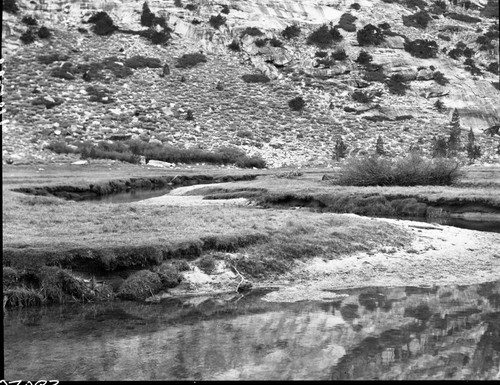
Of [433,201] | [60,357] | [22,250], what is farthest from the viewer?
[433,201]

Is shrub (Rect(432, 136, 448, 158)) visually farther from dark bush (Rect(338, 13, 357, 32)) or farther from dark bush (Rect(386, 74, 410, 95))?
dark bush (Rect(338, 13, 357, 32))

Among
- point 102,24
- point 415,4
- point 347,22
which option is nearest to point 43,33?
point 102,24

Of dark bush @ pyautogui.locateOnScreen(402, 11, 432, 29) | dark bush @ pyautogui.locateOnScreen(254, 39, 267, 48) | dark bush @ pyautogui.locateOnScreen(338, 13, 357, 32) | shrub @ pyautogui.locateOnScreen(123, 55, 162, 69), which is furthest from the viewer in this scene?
dark bush @ pyautogui.locateOnScreen(402, 11, 432, 29)

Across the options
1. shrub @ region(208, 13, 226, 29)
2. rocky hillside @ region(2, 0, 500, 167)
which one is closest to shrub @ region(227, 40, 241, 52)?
rocky hillside @ region(2, 0, 500, 167)

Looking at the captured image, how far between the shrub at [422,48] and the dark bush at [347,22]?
8.41 m

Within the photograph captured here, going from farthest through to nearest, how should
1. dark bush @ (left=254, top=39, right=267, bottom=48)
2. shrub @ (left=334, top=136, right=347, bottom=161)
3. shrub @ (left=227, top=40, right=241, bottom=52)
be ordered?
shrub @ (left=227, top=40, right=241, bottom=52) < dark bush @ (left=254, top=39, right=267, bottom=48) < shrub @ (left=334, top=136, right=347, bottom=161)

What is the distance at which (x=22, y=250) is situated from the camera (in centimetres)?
1434

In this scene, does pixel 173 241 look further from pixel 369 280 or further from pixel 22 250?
pixel 369 280

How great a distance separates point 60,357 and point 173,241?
662 cm

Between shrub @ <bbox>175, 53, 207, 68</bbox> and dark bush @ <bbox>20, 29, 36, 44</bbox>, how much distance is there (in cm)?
1858

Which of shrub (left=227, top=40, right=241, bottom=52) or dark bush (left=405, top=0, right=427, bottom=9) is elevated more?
→ dark bush (left=405, top=0, right=427, bottom=9)

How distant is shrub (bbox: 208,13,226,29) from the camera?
8938 cm

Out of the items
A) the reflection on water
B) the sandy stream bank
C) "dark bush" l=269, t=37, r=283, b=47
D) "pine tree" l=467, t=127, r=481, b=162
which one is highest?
the reflection on water

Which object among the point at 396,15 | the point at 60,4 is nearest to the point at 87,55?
the point at 60,4
